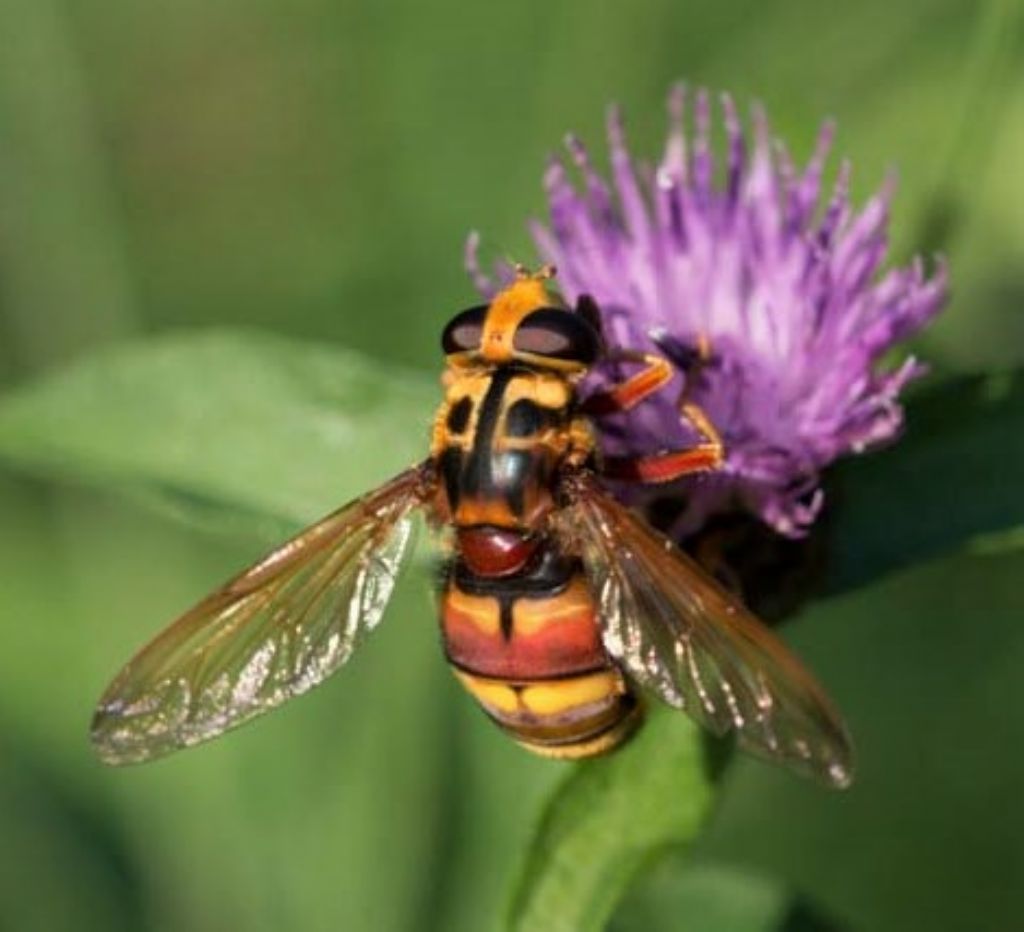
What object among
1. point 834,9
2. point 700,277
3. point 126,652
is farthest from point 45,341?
point 700,277

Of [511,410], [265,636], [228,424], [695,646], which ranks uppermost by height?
[228,424]

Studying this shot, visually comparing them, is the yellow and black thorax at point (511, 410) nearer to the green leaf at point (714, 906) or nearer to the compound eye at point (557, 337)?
the compound eye at point (557, 337)

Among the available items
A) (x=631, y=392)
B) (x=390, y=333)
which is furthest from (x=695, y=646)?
(x=390, y=333)

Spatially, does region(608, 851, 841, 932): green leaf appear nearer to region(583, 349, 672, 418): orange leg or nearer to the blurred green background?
the blurred green background

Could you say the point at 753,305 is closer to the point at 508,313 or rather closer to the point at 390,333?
the point at 508,313

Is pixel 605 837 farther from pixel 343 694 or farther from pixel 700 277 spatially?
pixel 343 694

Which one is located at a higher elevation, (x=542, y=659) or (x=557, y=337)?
(x=557, y=337)
